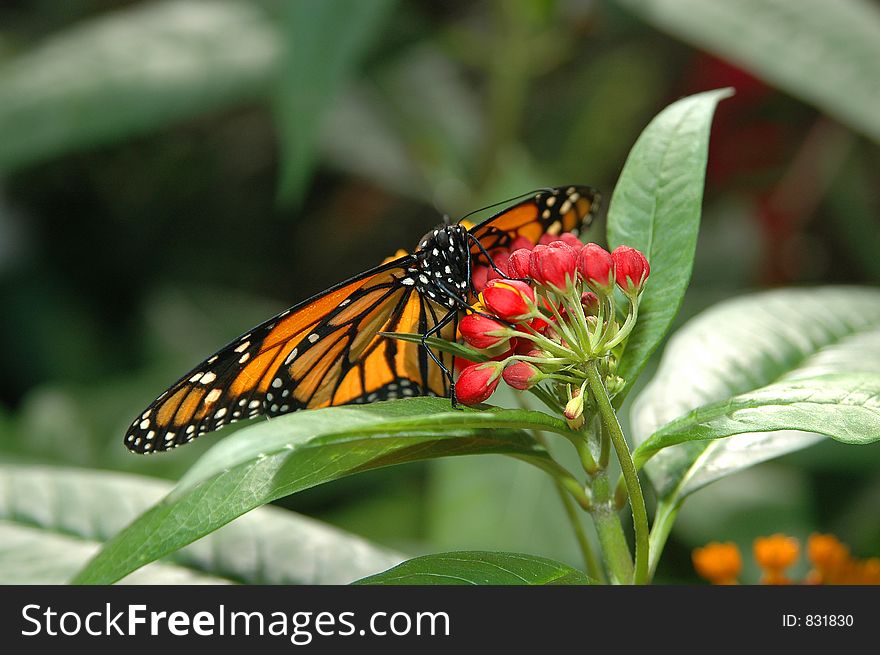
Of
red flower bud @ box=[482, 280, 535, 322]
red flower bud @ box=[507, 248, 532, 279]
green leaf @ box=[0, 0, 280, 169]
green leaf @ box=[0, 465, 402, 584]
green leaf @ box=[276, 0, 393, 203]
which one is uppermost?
green leaf @ box=[0, 0, 280, 169]

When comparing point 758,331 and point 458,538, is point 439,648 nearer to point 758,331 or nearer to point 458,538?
point 758,331

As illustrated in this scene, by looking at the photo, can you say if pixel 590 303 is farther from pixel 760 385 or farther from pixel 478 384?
pixel 760 385

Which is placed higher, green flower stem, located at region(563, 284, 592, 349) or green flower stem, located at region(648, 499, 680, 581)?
green flower stem, located at region(563, 284, 592, 349)

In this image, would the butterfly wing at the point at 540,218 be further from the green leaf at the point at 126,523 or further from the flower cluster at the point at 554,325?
the green leaf at the point at 126,523

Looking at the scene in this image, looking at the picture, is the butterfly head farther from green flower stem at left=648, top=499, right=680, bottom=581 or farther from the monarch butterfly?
green flower stem at left=648, top=499, right=680, bottom=581

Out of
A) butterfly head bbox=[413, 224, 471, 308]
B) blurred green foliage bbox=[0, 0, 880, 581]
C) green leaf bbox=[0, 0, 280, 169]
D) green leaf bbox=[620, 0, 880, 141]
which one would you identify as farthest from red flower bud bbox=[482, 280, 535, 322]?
green leaf bbox=[0, 0, 280, 169]

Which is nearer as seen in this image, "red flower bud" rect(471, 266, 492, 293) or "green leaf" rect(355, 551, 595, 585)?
"green leaf" rect(355, 551, 595, 585)

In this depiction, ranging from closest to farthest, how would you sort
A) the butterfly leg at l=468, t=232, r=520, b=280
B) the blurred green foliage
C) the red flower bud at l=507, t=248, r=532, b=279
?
the red flower bud at l=507, t=248, r=532, b=279 < the butterfly leg at l=468, t=232, r=520, b=280 < the blurred green foliage
